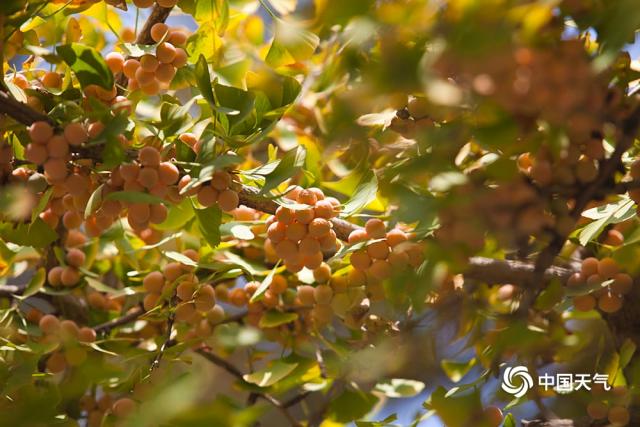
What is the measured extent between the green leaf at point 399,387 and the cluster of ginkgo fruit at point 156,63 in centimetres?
45

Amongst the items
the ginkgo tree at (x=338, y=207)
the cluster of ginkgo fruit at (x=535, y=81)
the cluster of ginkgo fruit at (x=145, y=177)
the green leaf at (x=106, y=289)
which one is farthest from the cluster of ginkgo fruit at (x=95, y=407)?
the cluster of ginkgo fruit at (x=535, y=81)

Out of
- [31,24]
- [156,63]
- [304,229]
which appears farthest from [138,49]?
[304,229]

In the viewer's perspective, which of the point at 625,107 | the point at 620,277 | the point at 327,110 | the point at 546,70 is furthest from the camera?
the point at 327,110

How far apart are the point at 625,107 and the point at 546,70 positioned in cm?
16

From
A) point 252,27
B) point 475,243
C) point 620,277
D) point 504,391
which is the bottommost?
point 504,391

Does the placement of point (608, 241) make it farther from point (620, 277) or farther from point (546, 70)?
point (546, 70)

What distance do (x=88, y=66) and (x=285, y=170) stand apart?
0.21 meters

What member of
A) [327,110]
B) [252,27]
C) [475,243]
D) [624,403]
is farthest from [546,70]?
[252,27]

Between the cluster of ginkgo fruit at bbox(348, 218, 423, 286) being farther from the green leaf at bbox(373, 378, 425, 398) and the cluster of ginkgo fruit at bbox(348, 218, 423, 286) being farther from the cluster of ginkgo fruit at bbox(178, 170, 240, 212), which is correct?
the green leaf at bbox(373, 378, 425, 398)

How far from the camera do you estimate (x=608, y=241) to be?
0.87 metres

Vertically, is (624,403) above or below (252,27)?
below

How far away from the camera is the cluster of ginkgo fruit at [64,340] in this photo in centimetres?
87

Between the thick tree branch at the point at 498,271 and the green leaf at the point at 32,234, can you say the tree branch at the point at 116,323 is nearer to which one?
the green leaf at the point at 32,234

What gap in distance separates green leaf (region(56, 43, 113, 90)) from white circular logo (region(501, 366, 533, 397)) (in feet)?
1.62
